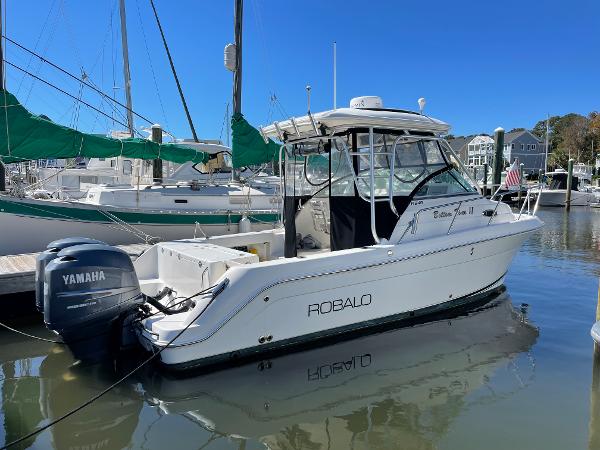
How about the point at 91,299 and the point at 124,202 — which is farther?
the point at 124,202

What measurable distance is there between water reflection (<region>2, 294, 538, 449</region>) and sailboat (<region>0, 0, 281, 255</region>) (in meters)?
3.30

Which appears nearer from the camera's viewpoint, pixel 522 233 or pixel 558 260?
pixel 522 233

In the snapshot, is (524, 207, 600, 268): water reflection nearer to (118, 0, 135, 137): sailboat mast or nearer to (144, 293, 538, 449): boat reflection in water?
(144, 293, 538, 449): boat reflection in water

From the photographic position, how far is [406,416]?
13.2 ft

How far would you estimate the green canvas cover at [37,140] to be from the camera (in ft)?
24.7

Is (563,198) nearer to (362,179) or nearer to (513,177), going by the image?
(513,177)

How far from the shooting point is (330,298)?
5109 millimetres

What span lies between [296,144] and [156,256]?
246 centimetres

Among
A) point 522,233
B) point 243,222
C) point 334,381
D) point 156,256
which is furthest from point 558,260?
point 156,256

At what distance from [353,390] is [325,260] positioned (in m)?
1.33

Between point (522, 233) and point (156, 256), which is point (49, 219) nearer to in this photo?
point (156, 256)

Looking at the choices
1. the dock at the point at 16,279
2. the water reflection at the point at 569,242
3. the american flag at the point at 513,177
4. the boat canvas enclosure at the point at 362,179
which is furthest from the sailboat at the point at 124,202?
the water reflection at the point at 569,242

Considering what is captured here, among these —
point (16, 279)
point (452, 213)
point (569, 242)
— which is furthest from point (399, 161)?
point (569, 242)

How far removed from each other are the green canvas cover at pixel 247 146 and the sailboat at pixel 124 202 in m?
0.04
